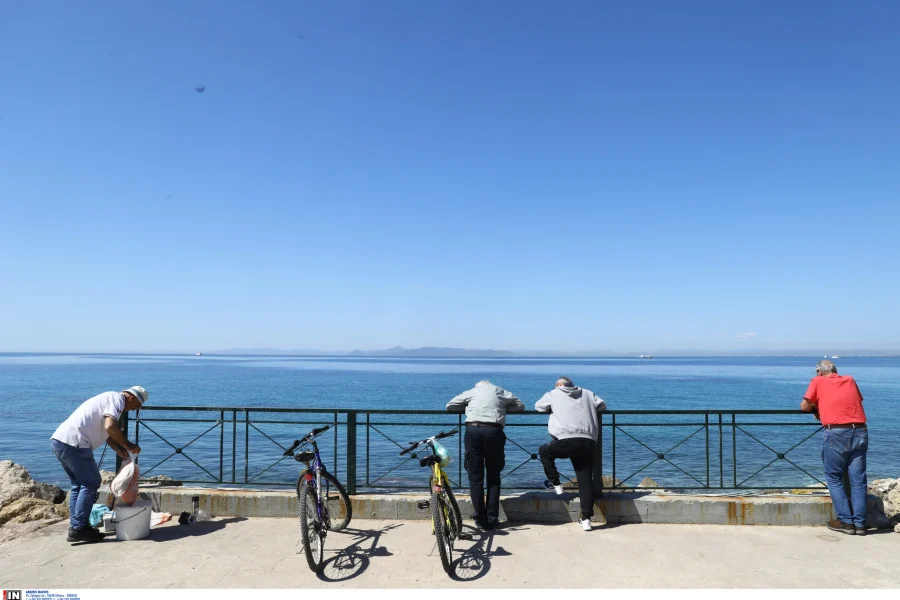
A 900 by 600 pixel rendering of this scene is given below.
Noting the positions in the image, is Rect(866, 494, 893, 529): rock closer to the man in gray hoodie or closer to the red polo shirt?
the red polo shirt

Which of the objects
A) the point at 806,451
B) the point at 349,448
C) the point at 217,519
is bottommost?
the point at 806,451

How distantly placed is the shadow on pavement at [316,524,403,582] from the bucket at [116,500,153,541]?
1.92 m

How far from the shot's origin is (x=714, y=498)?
652 cm

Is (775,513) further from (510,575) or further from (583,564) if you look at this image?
(510,575)

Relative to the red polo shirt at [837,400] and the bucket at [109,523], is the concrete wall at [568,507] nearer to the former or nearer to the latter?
the bucket at [109,523]

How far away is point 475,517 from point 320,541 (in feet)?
5.83

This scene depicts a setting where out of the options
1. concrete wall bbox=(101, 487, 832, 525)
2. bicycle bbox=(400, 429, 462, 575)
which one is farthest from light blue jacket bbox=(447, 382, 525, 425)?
concrete wall bbox=(101, 487, 832, 525)

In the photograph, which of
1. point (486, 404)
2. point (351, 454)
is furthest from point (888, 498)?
point (351, 454)

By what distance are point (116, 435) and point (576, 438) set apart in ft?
15.5

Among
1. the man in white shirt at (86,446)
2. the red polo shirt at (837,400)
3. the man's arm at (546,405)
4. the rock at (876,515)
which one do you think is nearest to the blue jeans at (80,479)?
the man in white shirt at (86,446)

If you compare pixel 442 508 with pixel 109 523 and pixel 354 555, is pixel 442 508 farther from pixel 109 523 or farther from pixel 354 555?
pixel 109 523

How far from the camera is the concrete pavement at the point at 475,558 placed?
4785mm

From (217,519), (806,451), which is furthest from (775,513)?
(806,451)
